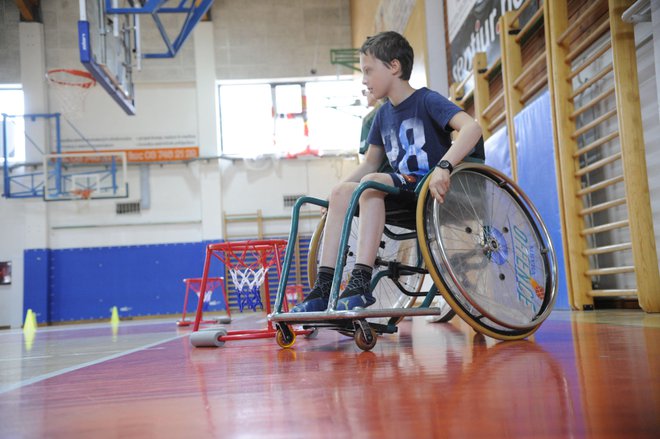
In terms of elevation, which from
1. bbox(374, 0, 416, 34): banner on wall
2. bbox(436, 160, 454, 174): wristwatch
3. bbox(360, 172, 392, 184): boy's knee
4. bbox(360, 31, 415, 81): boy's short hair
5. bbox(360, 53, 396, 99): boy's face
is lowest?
bbox(360, 172, 392, 184): boy's knee

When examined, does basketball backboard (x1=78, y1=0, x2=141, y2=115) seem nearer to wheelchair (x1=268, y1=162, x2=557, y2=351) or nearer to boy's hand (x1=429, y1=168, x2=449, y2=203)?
wheelchair (x1=268, y1=162, x2=557, y2=351)

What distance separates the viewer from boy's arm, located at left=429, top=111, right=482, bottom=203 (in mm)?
1806

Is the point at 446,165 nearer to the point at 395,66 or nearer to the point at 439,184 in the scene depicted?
the point at 439,184

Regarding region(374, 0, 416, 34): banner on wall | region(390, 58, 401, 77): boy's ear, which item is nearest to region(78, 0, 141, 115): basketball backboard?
region(374, 0, 416, 34): banner on wall

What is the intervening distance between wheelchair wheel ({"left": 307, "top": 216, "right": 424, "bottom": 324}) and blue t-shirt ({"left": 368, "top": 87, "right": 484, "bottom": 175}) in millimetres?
327

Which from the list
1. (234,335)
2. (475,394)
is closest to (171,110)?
(234,335)

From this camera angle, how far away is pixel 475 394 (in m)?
0.93

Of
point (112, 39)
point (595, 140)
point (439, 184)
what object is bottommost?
point (439, 184)

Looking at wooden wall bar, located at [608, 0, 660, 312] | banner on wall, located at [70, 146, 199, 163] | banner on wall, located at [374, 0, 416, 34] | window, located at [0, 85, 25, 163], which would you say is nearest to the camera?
wooden wall bar, located at [608, 0, 660, 312]

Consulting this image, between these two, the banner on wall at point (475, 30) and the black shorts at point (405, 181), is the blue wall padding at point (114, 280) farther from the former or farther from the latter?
the black shorts at point (405, 181)

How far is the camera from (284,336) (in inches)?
82.4

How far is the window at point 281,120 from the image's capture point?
41.2 feet

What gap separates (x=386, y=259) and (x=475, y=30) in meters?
3.84

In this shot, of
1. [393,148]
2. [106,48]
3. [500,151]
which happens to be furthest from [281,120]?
[393,148]
